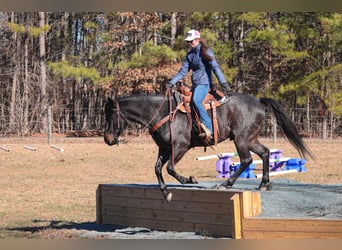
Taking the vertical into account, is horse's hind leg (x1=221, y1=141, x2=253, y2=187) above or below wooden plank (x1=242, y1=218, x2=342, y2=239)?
above

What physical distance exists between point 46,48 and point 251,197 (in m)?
25.6

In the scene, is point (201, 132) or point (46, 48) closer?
point (201, 132)

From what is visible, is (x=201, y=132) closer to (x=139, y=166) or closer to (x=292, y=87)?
(x=139, y=166)

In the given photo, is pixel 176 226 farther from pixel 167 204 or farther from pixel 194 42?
pixel 194 42

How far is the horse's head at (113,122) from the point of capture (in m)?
7.34

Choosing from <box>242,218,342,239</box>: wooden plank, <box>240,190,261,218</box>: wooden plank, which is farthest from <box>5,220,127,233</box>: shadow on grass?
<box>242,218,342,239</box>: wooden plank

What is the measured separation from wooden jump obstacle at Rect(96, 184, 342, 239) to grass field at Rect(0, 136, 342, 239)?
2.01 feet

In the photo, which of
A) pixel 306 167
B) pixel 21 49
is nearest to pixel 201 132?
pixel 306 167

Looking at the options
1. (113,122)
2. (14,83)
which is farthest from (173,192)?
(14,83)

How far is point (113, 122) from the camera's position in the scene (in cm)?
739

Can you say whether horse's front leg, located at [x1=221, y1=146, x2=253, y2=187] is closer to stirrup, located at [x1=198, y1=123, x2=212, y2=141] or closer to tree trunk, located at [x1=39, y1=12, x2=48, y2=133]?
stirrup, located at [x1=198, y1=123, x2=212, y2=141]

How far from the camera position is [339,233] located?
5.98 meters

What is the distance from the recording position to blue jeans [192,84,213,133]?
7426 mm

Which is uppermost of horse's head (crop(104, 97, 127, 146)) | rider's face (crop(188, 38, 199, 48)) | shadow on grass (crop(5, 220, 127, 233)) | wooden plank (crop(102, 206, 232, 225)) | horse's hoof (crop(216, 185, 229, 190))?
rider's face (crop(188, 38, 199, 48))
